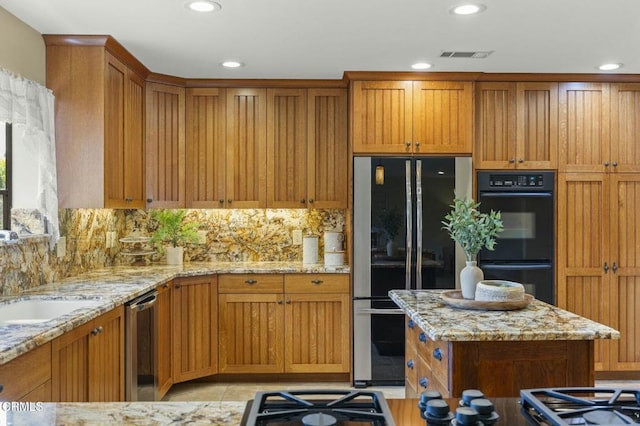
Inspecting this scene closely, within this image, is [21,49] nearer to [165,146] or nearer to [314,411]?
[165,146]

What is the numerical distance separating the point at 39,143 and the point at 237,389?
2.33m

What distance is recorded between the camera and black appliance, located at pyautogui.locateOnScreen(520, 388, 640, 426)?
3.44 ft

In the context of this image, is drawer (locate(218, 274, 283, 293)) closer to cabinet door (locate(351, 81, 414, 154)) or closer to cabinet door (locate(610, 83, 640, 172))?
cabinet door (locate(351, 81, 414, 154))

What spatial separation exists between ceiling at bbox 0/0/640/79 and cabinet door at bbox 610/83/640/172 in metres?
0.24

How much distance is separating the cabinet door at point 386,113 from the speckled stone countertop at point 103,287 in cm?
108

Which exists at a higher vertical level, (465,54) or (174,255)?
(465,54)

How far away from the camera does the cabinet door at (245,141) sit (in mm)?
4625

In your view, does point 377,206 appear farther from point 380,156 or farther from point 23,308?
point 23,308

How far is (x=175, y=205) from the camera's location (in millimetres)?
4582

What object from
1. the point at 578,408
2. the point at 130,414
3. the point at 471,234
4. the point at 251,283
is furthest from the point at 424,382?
the point at 251,283

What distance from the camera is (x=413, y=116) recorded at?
14.4ft

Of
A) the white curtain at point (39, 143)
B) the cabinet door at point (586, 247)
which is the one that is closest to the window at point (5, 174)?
the white curtain at point (39, 143)

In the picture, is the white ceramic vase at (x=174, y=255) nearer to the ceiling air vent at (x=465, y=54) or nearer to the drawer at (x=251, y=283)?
the drawer at (x=251, y=283)

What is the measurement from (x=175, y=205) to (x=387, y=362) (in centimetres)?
217
